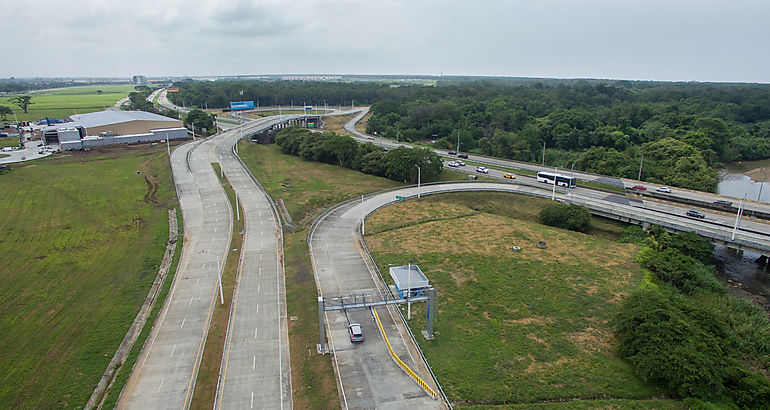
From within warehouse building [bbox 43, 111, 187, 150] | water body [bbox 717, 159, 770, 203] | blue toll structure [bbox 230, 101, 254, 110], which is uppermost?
blue toll structure [bbox 230, 101, 254, 110]

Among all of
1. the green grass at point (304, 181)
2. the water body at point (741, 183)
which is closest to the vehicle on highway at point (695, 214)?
the water body at point (741, 183)

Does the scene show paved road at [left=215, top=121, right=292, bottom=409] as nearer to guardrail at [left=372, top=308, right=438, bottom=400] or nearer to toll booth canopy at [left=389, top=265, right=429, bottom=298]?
guardrail at [left=372, top=308, right=438, bottom=400]

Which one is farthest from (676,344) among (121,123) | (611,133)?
(121,123)

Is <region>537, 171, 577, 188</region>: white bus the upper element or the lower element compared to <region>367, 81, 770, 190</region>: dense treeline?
lower

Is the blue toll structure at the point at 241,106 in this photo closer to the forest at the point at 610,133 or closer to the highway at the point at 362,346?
the forest at the point at 610,133

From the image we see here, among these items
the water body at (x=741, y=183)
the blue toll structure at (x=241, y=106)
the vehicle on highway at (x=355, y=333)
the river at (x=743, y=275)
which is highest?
the blue toll structure at (x=241, y=106)

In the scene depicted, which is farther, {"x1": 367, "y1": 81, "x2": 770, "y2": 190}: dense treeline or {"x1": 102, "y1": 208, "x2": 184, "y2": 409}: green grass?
{"x1": 367, "y1": 81, "x2": 770, "y2": 190}: dense treeline

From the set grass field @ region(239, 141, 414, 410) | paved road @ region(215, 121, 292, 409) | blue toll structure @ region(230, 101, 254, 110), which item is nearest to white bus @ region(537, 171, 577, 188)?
grass field @ region(239, 141, 414, 410)
